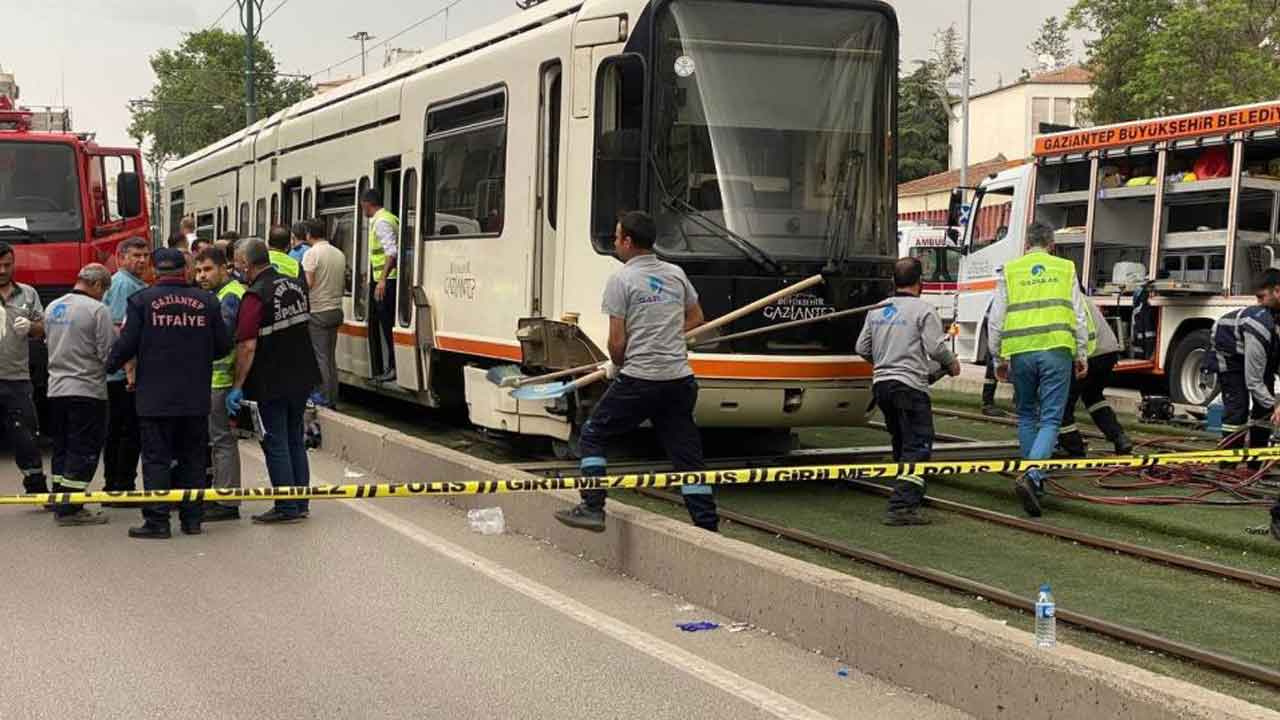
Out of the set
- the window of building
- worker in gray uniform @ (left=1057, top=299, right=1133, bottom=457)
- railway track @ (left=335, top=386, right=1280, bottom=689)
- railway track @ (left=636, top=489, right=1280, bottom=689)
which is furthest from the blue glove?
the window of building

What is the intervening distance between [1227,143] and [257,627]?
12644mm

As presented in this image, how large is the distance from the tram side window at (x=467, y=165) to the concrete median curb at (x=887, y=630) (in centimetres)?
344

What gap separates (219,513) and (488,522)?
175cm

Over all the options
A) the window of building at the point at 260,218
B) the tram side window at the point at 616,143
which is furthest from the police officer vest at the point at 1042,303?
the window of building at the point at 260,218

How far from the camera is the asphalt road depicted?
18.9ft

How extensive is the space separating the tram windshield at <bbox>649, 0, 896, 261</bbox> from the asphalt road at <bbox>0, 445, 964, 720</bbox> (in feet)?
8.37

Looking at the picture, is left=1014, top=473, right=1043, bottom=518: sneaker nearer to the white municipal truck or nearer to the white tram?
the white tram

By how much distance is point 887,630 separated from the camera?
6027 millimetres

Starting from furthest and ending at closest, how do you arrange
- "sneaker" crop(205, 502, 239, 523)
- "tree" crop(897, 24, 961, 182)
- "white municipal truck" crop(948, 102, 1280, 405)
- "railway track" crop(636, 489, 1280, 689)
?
1. "tree" crop(897, 24, 961, 182)
2. "white municipal truck" crop(948, 102, 1280, 405)
3. "sneaker" crop(205, 502, 239, 523)
4. "railway track" crop(636, 489, 1280, 689)

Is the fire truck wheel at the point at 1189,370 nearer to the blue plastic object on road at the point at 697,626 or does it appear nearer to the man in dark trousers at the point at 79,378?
the blue plastic object on road at the point at 697,626

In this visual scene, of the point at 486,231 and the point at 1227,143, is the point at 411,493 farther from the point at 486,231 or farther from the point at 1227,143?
the point at 1227,143

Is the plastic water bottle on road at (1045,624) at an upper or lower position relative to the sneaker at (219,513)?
upper

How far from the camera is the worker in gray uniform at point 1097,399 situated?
11.7 metres

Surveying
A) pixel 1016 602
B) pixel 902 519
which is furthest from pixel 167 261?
pixel 1016 602
